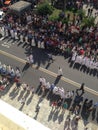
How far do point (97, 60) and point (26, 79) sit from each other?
704 centimetres

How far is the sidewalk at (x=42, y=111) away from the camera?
1969cm

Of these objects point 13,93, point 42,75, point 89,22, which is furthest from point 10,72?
point 89,22

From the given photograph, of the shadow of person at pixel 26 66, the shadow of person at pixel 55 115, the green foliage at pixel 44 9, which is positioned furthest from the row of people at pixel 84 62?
the green foliage at pixel 44 9

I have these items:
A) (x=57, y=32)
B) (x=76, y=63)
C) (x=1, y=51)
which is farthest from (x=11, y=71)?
(x=57, y=32)

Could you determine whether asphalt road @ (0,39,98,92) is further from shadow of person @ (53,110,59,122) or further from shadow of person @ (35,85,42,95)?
shadow of person @ (53,110,59,122)

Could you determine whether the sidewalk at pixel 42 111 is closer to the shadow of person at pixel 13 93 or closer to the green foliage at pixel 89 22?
the shadow of person at pixel 13 93

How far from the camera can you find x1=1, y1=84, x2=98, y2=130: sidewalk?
64.6 ft

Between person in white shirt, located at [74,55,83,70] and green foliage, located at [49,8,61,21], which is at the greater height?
green foliage, located at [49,8,61,21]

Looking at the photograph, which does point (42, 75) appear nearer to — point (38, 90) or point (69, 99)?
point (38, 90)

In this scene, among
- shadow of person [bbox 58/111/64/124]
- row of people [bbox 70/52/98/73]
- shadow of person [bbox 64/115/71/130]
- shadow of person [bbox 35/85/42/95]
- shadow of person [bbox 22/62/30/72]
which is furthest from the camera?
shadow of person [bbox 22/62/30/72]

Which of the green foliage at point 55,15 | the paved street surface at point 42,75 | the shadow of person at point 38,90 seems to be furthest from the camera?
the green foliage at point 55,15

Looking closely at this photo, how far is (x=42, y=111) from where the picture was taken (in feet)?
67.9

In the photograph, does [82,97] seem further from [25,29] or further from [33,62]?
→ [25,29]

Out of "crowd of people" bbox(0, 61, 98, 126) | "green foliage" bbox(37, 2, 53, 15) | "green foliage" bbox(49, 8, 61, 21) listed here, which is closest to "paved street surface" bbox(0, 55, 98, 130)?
"crowd of people" bbox(0, 61, 98, 126)
